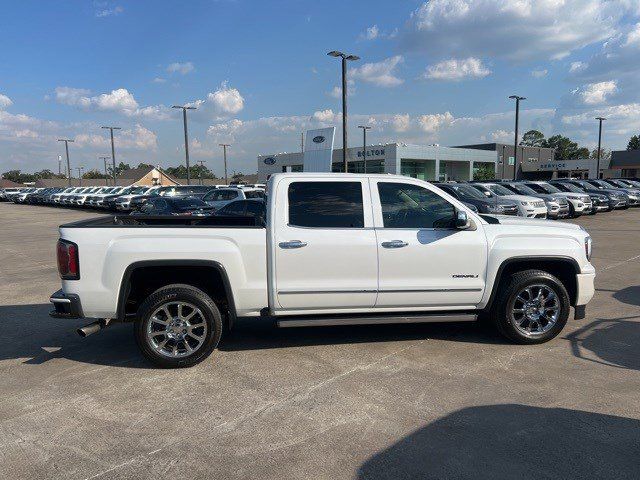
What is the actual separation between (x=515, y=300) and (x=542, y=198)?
1627cm

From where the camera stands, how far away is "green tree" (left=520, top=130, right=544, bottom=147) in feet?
436

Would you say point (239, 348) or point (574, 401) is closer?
point (574, 401)

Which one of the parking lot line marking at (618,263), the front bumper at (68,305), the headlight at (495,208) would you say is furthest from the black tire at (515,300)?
the headlight at (495,208)

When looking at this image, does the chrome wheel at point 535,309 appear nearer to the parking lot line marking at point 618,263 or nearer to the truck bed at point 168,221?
the truck bed at point 168,221

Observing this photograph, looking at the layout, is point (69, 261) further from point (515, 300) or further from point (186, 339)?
point (515, 300)

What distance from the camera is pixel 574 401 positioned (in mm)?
3986

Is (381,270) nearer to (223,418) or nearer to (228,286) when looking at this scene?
(228,286)

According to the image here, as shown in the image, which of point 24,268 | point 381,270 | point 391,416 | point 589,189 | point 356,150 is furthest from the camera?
point 356,150

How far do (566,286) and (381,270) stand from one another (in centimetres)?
224

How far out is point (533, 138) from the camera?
133250mm

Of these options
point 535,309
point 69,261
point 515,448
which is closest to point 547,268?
point 535,309

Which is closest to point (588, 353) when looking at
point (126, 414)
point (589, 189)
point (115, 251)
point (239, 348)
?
point (239, 348)

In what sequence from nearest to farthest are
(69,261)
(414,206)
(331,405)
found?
(331,405) → (69,261) → (414,206)

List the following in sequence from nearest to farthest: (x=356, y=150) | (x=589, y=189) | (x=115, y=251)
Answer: (x=115, y=251) < (x=589, y=189) < (x=356, y=150)
